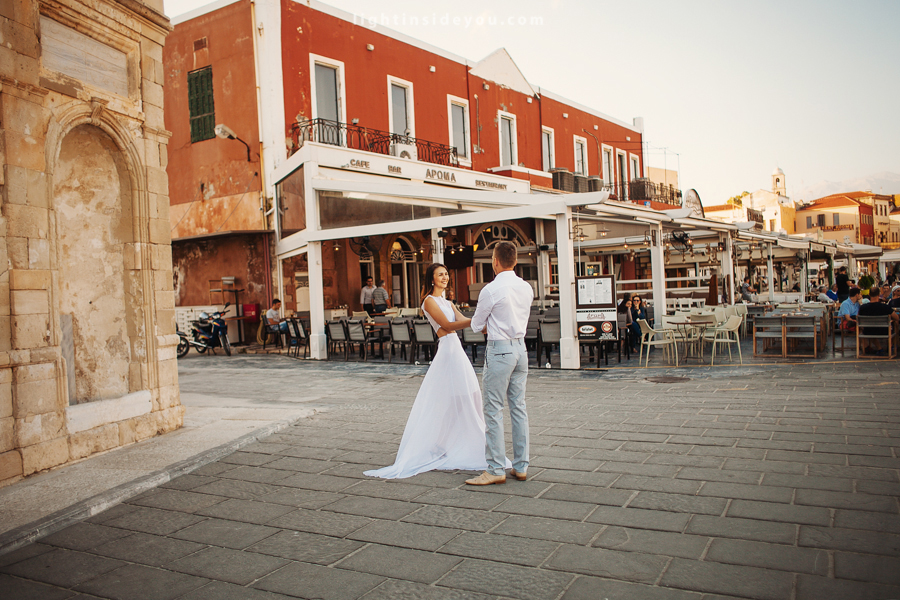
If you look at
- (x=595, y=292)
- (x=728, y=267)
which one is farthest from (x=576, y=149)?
(x=595, y=292)

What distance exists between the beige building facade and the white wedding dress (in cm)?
256

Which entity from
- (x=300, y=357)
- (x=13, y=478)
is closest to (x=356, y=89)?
(x=300, y=357)

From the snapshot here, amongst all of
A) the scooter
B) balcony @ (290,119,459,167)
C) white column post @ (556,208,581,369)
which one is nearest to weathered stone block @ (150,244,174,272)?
white column post @ (556,208,581,369)

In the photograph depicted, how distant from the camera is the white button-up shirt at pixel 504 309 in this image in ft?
13.4

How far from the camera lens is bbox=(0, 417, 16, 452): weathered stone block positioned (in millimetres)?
4332

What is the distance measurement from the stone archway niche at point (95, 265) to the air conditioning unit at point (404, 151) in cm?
1084

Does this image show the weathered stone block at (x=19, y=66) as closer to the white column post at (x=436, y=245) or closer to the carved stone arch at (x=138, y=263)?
the carved stone arch at (x=138, y=263)

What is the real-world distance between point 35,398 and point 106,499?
45.0 inches

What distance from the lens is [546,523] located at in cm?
335

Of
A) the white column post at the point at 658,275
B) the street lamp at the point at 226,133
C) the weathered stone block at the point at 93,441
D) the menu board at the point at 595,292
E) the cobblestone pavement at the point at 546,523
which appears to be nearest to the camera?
the cobblestone pavement at the point at 546,523

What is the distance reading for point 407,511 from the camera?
366 centimetres

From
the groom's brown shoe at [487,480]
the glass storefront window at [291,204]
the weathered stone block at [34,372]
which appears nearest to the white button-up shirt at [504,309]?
the groom's brown shoe at [487,480]

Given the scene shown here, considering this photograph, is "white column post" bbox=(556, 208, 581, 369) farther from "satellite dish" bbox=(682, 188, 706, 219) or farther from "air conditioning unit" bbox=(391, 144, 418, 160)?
"air conditioning unit" bbox=(391, 144, 418, 160)

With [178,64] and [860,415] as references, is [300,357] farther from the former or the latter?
[860,415]
